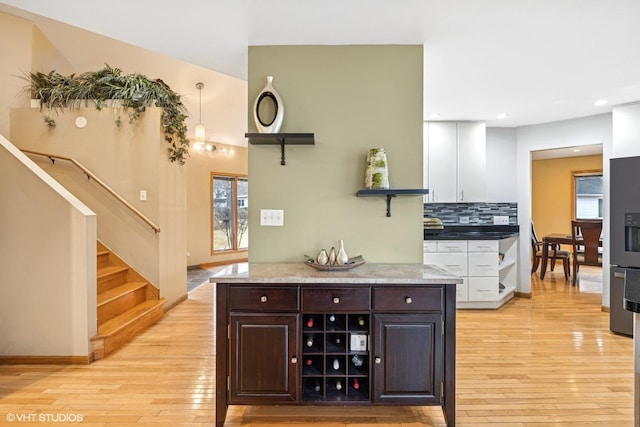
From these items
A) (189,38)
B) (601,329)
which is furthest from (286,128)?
(601,329)

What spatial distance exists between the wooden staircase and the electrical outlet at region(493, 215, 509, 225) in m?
4.62

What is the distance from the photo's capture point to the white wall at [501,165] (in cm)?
495

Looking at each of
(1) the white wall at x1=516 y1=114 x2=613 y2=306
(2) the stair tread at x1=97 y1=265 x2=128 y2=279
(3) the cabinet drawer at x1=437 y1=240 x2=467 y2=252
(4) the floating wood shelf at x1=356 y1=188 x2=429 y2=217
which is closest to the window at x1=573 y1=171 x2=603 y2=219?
(1) the white wall at x1=516 y1=114 x2=613 y2=306

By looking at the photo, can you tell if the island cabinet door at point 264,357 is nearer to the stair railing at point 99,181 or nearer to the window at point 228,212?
the stair railing at point 99,181

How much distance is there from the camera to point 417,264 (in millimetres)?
2414

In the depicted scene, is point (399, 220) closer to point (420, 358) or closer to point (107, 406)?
point (420, 358)

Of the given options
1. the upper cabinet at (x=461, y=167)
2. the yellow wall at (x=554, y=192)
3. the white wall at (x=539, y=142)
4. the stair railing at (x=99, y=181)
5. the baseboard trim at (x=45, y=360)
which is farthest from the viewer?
the yellow wall at (x=554, y=192)

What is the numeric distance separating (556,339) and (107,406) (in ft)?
12.8

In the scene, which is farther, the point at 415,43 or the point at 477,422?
the point at 415,43

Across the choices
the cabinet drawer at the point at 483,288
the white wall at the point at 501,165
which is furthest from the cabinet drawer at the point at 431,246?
the white wall at the point at 501,165

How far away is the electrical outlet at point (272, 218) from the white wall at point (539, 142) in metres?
3.89

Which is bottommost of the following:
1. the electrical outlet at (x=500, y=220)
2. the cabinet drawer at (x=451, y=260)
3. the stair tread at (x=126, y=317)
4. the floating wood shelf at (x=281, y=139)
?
the stair tread at (x=126, y=317)

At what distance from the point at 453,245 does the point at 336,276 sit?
2.74 meters

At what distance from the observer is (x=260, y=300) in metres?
1.93
